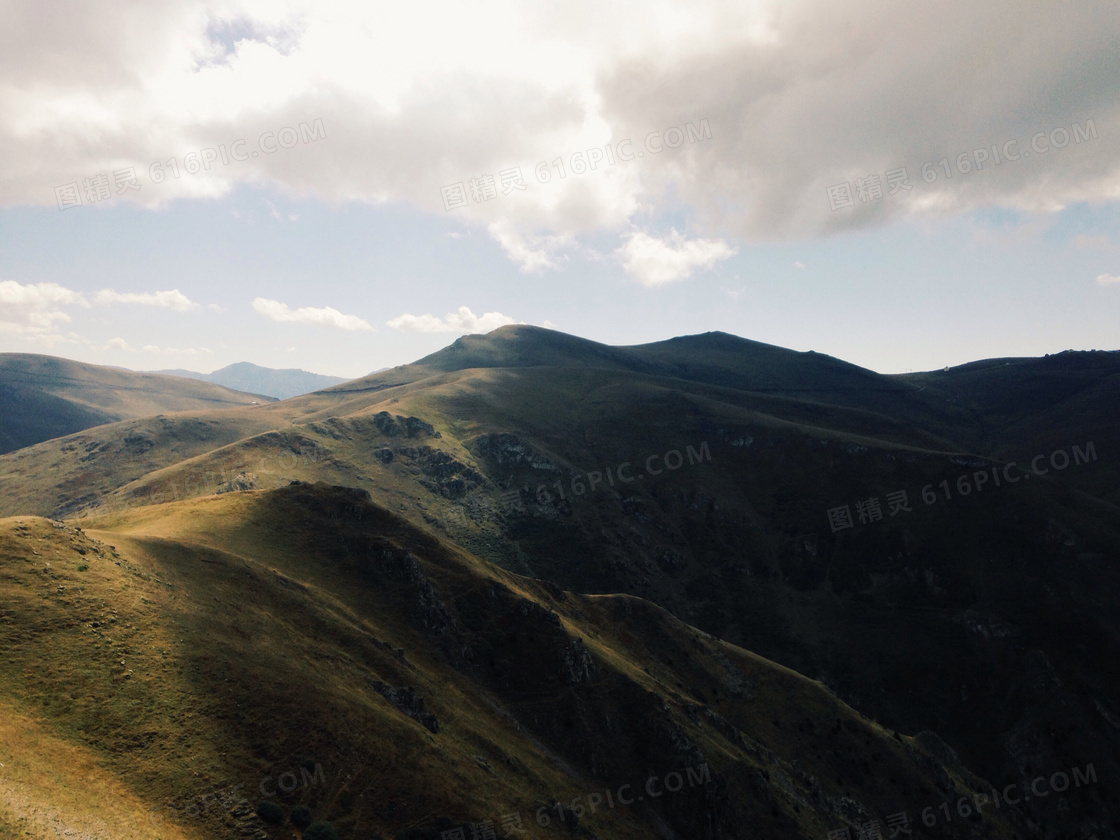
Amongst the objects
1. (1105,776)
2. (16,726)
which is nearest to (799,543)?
(1105,776)

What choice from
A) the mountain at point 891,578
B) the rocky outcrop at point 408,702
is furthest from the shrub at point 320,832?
the mountain at point 891,578

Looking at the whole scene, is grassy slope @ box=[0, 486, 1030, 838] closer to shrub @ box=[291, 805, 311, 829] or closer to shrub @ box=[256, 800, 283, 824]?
shrub @ box=[256, 800, 283, 824]

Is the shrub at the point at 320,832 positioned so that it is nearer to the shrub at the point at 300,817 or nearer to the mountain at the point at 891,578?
the shrub at the point at 300,817

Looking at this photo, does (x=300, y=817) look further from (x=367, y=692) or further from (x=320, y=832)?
(x=367, y=692)

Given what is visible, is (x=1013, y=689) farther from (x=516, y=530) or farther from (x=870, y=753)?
(x=516, y=530)

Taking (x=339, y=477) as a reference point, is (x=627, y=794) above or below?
below

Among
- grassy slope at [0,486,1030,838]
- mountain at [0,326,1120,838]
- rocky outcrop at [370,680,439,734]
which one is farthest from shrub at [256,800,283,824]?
mountain at [0,326,1120,838]
